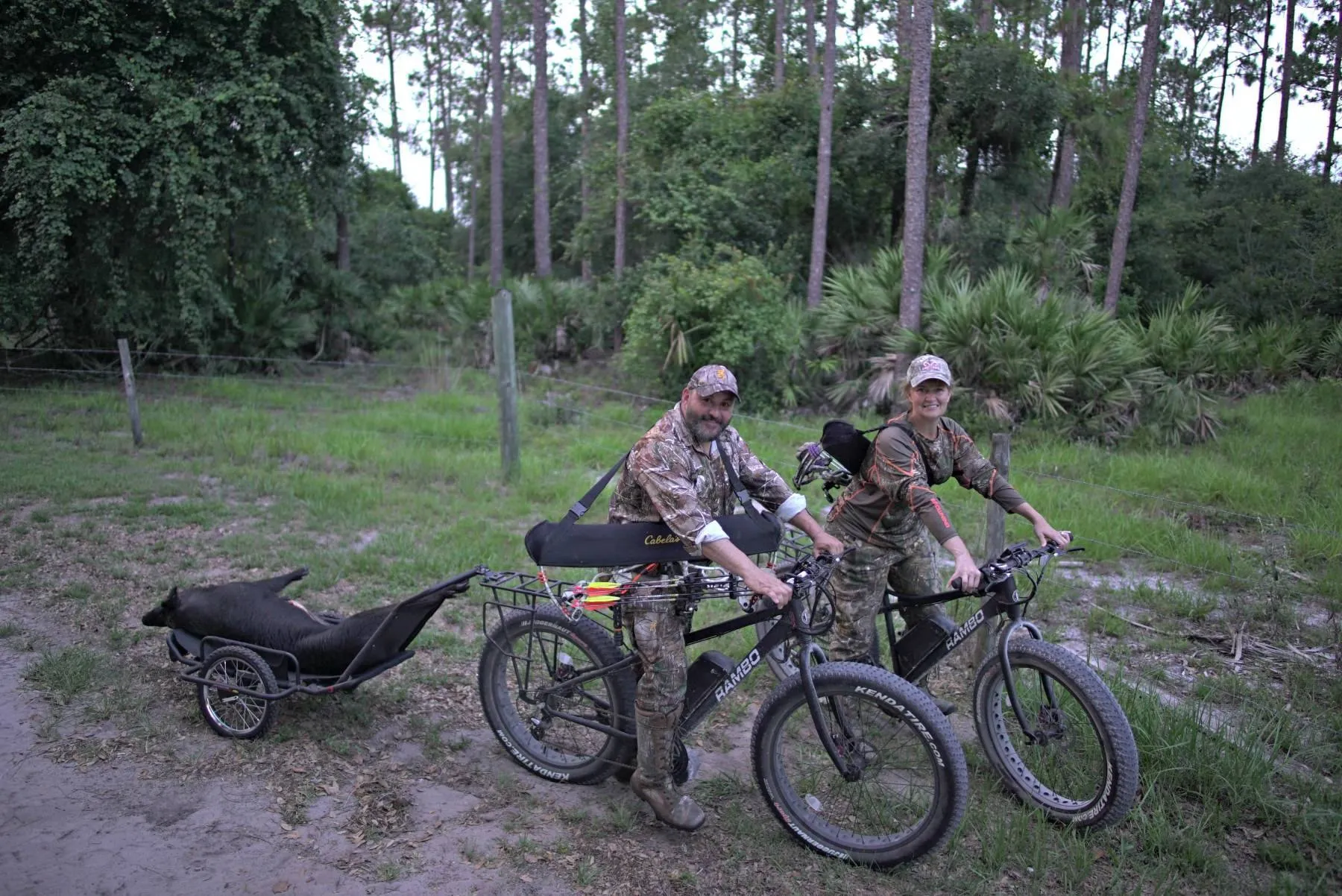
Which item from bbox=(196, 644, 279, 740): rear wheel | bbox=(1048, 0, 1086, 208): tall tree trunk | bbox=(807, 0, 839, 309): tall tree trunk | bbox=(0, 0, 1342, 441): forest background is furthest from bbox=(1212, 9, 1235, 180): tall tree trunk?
bbox=(196, 644, 279, 740): rear wheel

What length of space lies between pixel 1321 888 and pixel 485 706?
3.53 meters

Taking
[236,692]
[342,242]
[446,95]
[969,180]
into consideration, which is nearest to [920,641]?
[236,692]

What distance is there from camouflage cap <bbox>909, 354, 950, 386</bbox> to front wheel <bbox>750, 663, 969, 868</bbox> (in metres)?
1.30

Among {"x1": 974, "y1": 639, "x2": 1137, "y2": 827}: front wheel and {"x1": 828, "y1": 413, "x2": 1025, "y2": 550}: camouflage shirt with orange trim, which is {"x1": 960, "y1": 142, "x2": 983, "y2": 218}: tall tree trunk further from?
{"x1": 974, "y1": 639, "x2": 1137, "y2": 827}: front wheel

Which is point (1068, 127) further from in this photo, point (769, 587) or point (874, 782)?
point (769, 587)

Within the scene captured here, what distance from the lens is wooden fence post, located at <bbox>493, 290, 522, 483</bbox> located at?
30.4ft

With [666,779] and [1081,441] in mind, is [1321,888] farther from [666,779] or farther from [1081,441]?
[1081,441]

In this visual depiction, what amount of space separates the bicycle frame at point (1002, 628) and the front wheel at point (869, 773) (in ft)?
2.05

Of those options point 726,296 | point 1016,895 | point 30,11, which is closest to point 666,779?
point 1016,895

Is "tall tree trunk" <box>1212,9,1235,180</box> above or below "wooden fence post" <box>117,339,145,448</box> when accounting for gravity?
Result: above

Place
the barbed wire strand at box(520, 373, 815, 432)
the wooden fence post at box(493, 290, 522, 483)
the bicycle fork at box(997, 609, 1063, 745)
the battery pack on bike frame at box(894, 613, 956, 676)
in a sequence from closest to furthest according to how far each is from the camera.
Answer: the bicycle fork at box(997, 609, 1063, 745) < the battery pack on bike frame at box(894, 613, 956, 676) < the wooden fence post at box(493, 290, 522, 483) < the barbed wire strand at box(520, 373, 815, 432)

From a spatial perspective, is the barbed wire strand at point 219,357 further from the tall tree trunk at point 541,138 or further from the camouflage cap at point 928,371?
the camouflage cap at point 928,371

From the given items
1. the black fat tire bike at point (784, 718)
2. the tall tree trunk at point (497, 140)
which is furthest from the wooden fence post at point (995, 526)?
the tall tree trunk at point (497, 140)

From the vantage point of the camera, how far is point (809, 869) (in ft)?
12.7
